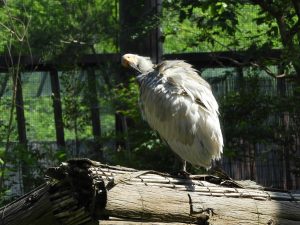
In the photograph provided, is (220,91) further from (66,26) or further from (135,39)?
(66,26)

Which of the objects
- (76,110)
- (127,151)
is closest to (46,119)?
(76,110)

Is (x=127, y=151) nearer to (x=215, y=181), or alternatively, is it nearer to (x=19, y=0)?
(x=19, y=0)

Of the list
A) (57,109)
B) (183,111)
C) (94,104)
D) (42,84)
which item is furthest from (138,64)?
(42,84)

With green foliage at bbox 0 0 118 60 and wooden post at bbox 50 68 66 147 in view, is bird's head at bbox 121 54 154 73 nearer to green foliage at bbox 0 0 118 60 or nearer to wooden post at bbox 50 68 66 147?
green foliage at bbox 0 0 118 60

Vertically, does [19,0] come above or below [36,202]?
above

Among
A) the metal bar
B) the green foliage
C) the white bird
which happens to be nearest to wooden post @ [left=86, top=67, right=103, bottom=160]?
the metal bar

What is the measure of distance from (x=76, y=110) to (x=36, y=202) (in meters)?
6.20

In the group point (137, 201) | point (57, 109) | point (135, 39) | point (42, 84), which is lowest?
point (137, 201)

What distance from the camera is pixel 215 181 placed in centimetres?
491

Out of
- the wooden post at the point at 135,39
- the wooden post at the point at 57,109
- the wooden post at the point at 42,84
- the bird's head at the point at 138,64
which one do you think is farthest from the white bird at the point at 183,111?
the wooden post at the point at 42,84

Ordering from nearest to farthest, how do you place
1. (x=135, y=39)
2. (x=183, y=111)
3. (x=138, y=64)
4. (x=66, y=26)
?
(x=183, y=111) < (x=138, y=64) < (x=135, y=39) < (x=66, y=26)

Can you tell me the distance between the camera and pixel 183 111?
20.6 ft

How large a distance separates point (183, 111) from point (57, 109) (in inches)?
173

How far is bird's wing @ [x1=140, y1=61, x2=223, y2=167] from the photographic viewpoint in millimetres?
6035
